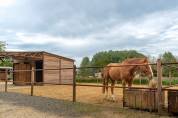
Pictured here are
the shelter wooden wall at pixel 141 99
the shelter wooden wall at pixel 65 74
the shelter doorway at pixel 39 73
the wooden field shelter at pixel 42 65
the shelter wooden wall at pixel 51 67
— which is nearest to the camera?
the shelter wooden wall at pixel 141 99

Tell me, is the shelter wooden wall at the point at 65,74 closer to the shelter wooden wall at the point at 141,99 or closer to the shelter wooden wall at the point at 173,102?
the shelter wooden wall at the point at 141,99

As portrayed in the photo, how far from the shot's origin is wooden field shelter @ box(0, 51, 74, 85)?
86.4 ft

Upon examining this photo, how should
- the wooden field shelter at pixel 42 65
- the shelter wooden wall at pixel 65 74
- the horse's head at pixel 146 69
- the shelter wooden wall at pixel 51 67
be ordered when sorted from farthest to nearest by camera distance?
the shelter wooden wall at pixel 65 74
the shelter wooden wall at pixel 51 67
the wooden field shelter at pixel 42 65
the horse's head at pixel 146 69

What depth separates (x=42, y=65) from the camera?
88.7ft

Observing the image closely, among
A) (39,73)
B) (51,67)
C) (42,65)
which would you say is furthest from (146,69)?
(39,73)

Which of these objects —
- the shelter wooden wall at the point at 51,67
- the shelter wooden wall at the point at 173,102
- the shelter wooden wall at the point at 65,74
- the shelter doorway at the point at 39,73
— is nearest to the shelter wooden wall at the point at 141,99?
the shelter wooden wall at the point at 173,102

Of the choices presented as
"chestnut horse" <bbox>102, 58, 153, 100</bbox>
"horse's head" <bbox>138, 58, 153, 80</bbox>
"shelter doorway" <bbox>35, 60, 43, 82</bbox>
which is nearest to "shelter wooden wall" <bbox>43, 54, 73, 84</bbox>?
"shelter doorway" <bbox>35, 60, 43, 82</bbox>

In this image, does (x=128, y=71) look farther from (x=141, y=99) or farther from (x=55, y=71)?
(x=55, y=71)

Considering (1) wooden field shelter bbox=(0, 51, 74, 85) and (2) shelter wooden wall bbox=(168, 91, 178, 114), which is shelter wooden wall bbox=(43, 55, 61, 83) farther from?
(2) shelter wooden wall bbox=(168, 91, 178, 114)

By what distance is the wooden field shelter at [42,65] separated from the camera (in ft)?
86.4

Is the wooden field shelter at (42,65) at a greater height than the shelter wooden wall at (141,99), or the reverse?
the wooden field shelter at (42,65)


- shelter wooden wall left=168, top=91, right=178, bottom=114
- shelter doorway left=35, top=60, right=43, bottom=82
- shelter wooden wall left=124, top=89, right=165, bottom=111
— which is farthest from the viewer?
shelter doorway left=35, top=60, right=43, bottom=82

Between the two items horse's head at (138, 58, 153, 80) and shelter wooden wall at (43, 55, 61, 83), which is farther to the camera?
shelter wooden wall at (43, 55, 61, 83)

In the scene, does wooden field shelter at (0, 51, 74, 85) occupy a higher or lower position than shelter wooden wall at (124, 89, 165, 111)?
higher
